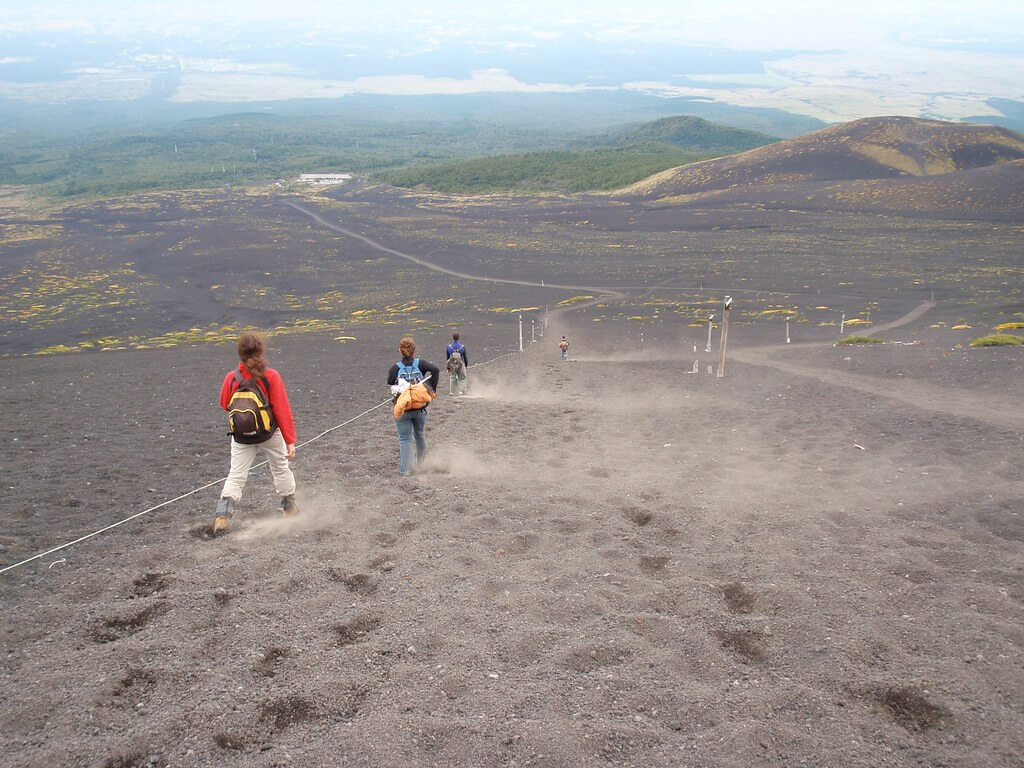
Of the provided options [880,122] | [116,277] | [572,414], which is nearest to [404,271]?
[116,277]

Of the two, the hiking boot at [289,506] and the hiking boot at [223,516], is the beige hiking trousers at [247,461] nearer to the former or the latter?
the hiking boot at [223,516]

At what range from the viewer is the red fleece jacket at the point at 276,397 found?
741 centimetres

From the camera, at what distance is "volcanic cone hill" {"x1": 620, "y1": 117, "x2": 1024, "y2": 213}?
9269 centimetres

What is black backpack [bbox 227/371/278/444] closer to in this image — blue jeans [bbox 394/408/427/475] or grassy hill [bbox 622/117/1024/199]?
blue jeans [bbox 394/408/427/475]

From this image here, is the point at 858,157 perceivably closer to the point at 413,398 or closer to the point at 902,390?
the point at 902,390

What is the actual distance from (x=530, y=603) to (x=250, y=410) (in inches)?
143

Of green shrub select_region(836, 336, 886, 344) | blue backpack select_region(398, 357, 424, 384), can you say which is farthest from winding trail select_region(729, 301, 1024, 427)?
blue backpack select_region(398, 357, 424, 384)

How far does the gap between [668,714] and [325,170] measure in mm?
203681

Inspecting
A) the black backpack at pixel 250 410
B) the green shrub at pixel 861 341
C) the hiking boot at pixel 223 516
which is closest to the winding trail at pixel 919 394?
the green shrub at pixel 861 341

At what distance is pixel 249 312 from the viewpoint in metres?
51.7

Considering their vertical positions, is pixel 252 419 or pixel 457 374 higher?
pixel 252 419

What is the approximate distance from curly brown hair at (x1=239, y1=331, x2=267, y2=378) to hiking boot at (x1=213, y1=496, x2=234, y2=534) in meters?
1.55

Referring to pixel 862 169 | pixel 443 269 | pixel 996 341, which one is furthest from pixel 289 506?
pixel 862 169

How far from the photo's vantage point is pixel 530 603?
20.5 feet
